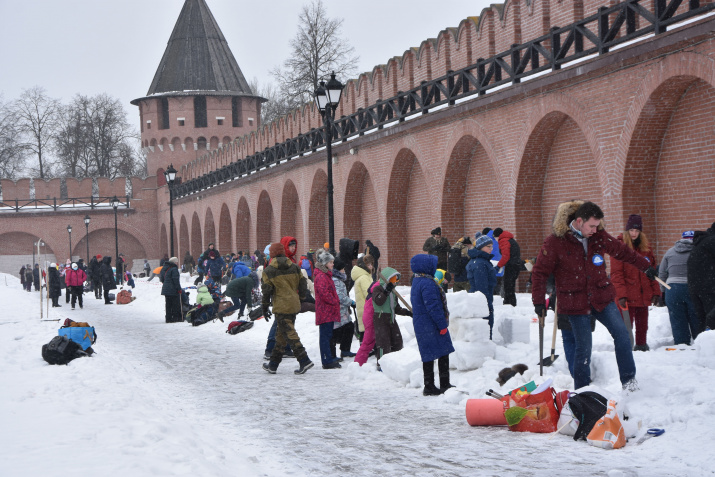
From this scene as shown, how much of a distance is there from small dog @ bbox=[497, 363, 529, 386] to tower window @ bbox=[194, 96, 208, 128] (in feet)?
174

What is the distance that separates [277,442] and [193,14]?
58025 mm

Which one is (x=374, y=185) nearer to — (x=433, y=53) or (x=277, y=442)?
(x=433, y=53)

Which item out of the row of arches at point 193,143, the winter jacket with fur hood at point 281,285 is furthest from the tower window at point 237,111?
the winter jacket with fur hood at point 281,285

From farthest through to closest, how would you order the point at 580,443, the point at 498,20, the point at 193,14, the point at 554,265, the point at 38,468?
the point at 193,14, the point at 498,20, the point at 554,265, the point at 580,443, the point at 38,468

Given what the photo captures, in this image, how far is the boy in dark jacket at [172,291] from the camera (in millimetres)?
21047

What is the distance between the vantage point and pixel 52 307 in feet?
93.7

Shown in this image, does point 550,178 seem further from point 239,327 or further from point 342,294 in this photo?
point 342,294

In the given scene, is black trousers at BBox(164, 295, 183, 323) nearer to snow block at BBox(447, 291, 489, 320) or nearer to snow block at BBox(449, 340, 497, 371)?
snow block at BBox(447, 291, 489, 320)

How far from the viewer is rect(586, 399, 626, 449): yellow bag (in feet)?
21.5

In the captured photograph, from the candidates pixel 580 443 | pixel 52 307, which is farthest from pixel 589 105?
pixel 52 307

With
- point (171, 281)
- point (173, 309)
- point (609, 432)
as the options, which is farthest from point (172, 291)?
point (609, 432)

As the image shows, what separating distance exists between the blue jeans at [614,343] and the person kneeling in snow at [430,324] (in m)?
1.53

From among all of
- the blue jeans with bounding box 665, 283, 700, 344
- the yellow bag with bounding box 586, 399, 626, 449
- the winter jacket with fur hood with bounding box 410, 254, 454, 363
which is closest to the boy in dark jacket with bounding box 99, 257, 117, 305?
the winter jacket with fur hood with bounding box 410, 254, 454, 363

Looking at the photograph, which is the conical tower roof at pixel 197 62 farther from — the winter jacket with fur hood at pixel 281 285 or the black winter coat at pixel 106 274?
the winter jacket with fur hood at pixel 281 285
